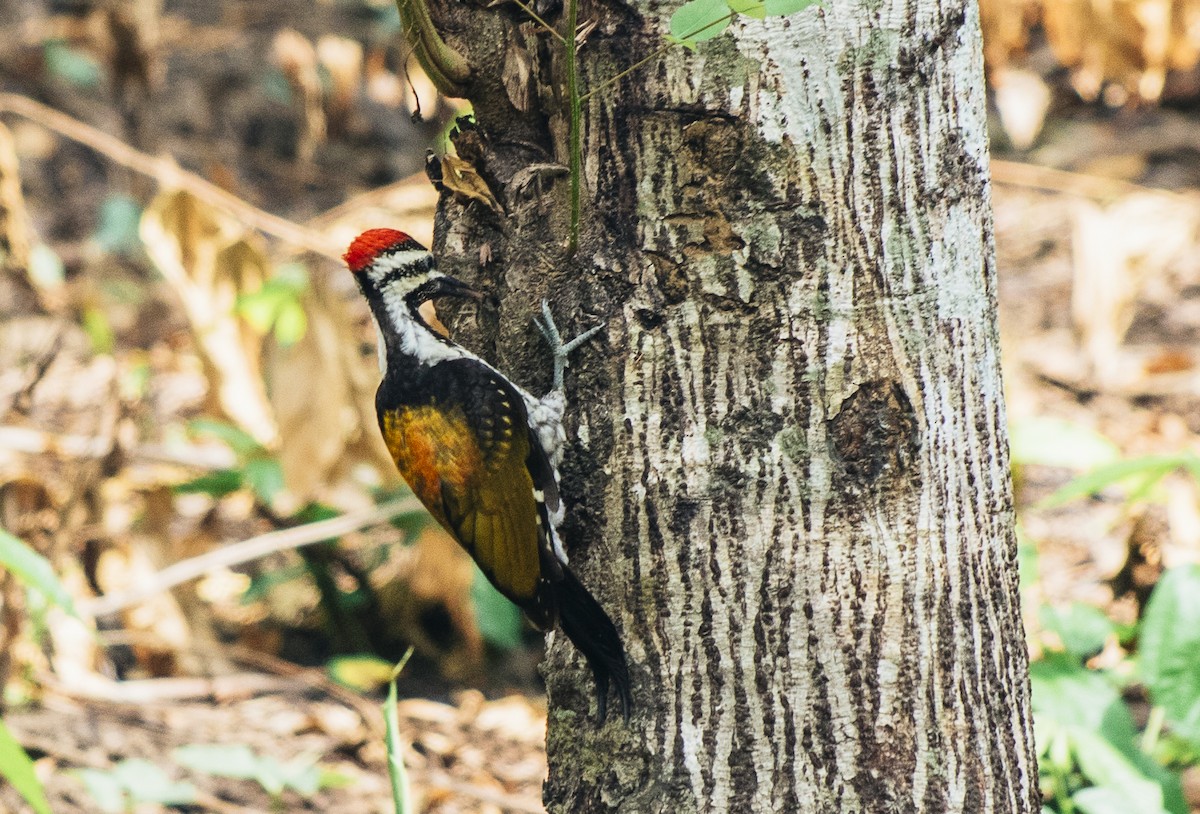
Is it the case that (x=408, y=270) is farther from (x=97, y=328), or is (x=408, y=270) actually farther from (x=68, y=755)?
(x=97, y=328)

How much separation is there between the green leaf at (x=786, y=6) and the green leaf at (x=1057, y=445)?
2530mm

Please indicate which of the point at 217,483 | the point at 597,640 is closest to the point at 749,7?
the point at 597,640

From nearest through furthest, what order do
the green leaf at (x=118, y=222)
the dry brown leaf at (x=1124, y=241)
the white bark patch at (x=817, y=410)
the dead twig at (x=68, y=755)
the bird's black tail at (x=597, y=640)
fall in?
the white bark patch at (x=817, y=410) < the bird's black tail at (x=597, y=640) < the dead twig at (x=68, y=755) < the dry brown leaf at (x=1124, y=241) < the green leaf at (x=118, y=222)

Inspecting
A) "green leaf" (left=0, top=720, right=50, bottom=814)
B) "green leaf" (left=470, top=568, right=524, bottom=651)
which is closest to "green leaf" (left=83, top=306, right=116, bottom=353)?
"green leaf" (left=470, top=568, right=524, bottom=651)

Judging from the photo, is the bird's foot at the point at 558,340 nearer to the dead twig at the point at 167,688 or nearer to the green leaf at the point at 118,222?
the dead twig at the point at 167,688

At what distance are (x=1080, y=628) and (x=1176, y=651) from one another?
355 millimetres

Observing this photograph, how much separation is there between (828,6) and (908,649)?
3.50 ft

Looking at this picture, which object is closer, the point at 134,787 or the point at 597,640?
the point at 597,640

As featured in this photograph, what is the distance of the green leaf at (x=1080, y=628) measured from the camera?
121 inches

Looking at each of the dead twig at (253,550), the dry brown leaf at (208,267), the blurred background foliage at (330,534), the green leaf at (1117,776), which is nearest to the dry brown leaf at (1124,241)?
→ the blurred background foliage at (330,534)

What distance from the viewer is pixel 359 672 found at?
4.33 m

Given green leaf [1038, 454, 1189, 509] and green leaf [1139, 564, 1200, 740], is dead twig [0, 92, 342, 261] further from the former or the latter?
green leaf [1139, 564, 1200, 740]

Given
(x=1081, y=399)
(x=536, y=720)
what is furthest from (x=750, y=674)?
(x=1081, y=399)

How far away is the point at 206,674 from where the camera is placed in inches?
180
